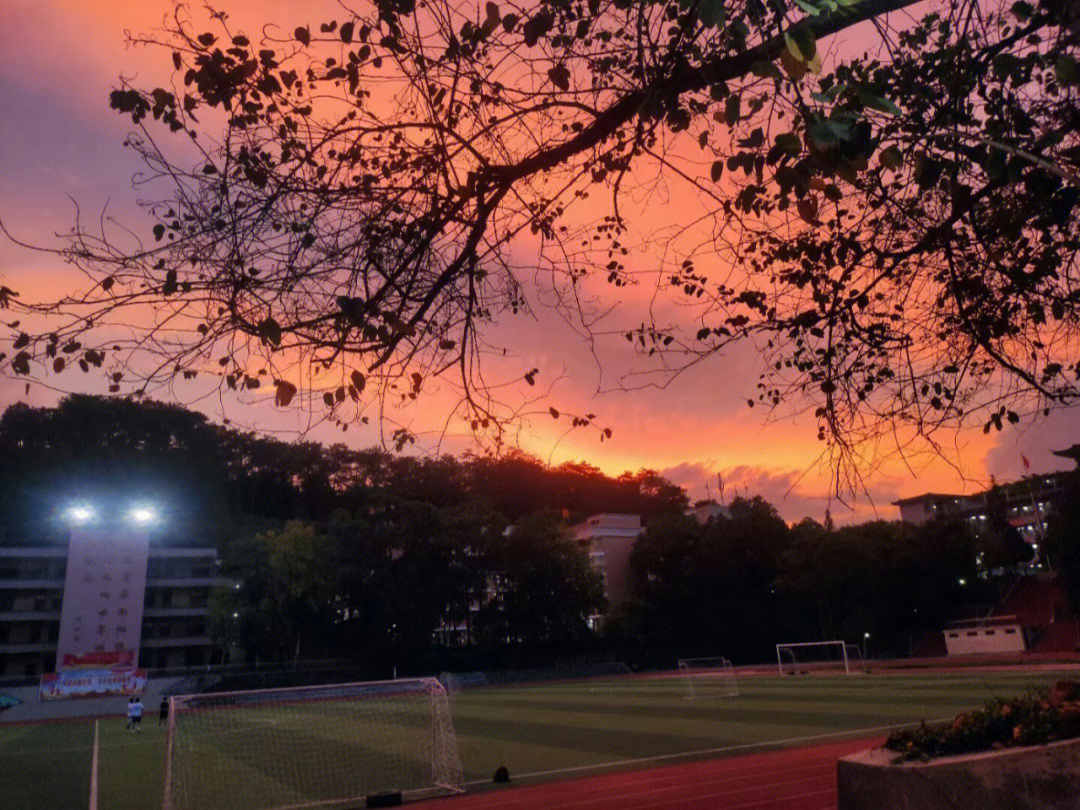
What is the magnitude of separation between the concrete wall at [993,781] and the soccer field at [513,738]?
719cm

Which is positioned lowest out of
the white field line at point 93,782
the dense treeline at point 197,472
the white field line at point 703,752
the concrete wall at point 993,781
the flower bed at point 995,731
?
the white field line at point 93,782

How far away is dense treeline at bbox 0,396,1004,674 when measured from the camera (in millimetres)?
41500

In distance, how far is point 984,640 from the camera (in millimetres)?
36344

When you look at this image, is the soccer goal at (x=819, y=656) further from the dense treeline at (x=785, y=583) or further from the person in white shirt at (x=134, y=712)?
the person in white shirt at (x=134, y=712)

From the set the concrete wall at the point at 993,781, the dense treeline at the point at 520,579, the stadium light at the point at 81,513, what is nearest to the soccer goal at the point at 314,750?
the concrete wall at the point at 993,781

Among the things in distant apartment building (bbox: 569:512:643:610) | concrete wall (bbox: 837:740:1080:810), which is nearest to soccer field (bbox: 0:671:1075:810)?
concrete wall (bbox: 837:740:1080:810)

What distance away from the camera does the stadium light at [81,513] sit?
163 ft

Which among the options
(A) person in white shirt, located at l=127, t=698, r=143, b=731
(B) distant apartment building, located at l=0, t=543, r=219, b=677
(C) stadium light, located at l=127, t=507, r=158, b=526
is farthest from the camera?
(C) stadium light, located at l=127, t=507, r=158, b=526

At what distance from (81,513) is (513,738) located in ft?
147

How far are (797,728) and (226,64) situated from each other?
1337cm

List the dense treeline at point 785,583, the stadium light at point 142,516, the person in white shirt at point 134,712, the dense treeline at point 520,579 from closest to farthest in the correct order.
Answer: the person in white shirt at point 134,712, the dense treeline at point 785,583, the dense treeline at point 520,579, the stadium light at point 142,516

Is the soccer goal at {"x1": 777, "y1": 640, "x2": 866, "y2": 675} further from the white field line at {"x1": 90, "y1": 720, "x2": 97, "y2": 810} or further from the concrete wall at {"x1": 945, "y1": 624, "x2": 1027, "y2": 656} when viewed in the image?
the white field line at {"x1": 90, "y1": 720, "x2": 97, "y2": 810}

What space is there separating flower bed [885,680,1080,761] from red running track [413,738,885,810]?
3151mm

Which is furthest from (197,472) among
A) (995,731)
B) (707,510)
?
(995,731)
